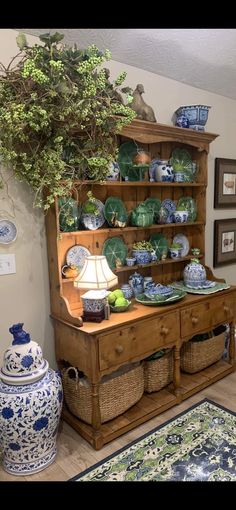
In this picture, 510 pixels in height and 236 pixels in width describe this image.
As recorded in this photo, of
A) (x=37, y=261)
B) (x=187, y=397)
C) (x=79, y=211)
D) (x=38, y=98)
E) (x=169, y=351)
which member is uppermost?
(x=38, y=98)

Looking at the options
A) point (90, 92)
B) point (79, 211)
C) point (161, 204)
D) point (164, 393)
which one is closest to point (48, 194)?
point (79, 211)

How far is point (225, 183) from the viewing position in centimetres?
327

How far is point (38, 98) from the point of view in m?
1.60

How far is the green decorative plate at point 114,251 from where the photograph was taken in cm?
235

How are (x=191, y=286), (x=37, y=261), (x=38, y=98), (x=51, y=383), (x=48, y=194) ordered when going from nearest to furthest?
(x=38, y=98) < (x=51, y=383) < (x=48, y=194) < (x=37, y=261) < (x=191, y=286)

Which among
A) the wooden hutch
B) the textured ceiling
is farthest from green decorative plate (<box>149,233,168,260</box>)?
the textured ceiling

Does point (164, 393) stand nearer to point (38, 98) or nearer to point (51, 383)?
point (51, 383)

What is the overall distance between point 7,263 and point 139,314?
0.85 meters

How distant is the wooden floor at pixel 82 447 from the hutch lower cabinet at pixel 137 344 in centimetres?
4

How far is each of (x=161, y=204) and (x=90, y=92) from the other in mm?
1195

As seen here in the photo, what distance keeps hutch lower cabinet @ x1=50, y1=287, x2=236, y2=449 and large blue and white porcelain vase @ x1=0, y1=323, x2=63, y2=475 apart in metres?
0.25

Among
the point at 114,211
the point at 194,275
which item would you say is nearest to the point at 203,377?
the point at 194,275

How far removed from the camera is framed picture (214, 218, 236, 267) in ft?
10.7
